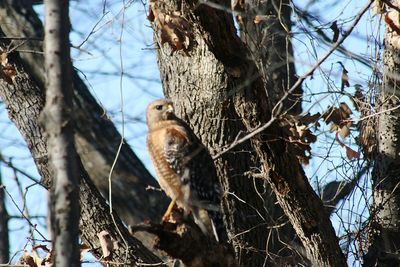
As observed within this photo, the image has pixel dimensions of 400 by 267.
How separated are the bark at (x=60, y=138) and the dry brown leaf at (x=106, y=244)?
2.48 meters

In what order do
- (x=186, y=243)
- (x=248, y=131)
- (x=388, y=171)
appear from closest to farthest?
(x=186, y=243)
(x=248, y=131)
(x=388, y=171)

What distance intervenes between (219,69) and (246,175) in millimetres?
902

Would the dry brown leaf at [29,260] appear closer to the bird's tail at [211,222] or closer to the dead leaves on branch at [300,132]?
the bird's tail at [211,222]

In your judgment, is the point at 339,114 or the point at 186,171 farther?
the point at 339,114

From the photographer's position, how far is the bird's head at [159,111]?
22.6 feet

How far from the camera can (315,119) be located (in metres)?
6.60

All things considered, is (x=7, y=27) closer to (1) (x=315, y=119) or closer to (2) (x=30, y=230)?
(2) (x=30, y=230)

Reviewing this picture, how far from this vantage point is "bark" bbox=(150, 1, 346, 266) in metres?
6.04

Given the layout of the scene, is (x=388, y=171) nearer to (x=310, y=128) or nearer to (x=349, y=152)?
(x=349, y=152)

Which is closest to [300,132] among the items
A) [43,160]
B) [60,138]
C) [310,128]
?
[310,128]

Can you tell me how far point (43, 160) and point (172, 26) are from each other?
4.96ft

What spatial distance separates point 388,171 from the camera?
22.4 ft

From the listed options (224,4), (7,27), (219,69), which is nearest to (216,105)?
(219,69)

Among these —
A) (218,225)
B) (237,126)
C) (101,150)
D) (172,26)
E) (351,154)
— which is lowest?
(218,225)
